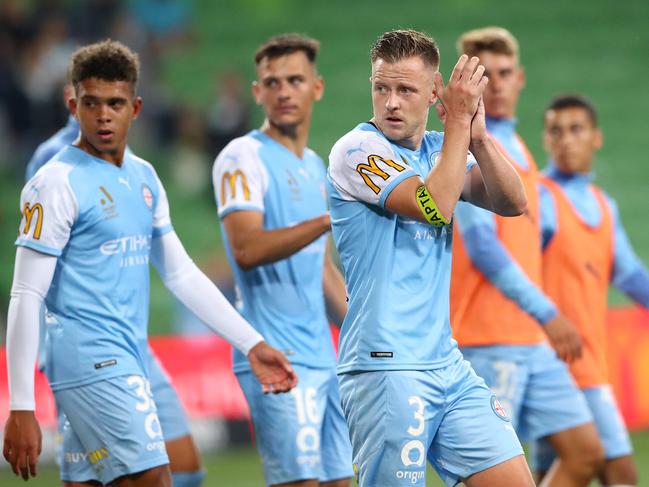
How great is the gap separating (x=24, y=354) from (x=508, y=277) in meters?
2.85

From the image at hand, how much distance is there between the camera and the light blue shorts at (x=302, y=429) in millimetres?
6414

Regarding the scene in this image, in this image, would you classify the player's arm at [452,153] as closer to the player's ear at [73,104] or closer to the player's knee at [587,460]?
the player's ear at [73,104]

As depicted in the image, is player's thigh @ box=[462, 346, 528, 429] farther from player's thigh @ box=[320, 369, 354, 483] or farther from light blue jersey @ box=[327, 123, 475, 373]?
light blue jersey @ box=[327, 123, 475, 373]

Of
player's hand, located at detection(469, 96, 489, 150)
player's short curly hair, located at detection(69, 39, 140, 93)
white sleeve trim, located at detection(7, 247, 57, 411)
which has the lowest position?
white sleeve trim, located at detection(7, 247, 57, 411)

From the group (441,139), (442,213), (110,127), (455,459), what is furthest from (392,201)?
(110,127)

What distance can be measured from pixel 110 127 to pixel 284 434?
181cm

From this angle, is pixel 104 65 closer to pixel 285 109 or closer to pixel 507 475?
pixel 285 109


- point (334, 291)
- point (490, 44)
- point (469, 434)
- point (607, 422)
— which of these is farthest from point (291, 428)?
point (490, 44)

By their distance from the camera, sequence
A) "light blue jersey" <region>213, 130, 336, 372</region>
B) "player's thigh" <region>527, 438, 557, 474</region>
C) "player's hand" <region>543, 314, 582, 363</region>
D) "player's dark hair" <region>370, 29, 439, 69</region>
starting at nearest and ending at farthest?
"player's dark hair" <region>370, 29, 439, 69</region>, "light blue jersey" <region>213, 130, 336, 372</region>, "player's hand" <region>543, 314, 582, 363</region>, "player's thigh" <region>527, 438, 557, 474</region>

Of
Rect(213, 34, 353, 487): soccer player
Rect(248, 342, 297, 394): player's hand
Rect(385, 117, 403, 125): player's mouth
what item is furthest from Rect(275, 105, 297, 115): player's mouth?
Rect(385, 117, 403, 125): player's mouth

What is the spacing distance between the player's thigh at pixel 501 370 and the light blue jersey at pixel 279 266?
0.98 metres

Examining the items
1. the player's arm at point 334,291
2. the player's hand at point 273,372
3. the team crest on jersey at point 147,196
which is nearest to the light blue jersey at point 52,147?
the team crest on jersey at point 147,196

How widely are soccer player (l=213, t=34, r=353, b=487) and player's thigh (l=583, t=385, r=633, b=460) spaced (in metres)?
1.95

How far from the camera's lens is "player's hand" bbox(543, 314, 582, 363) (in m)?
6.81
